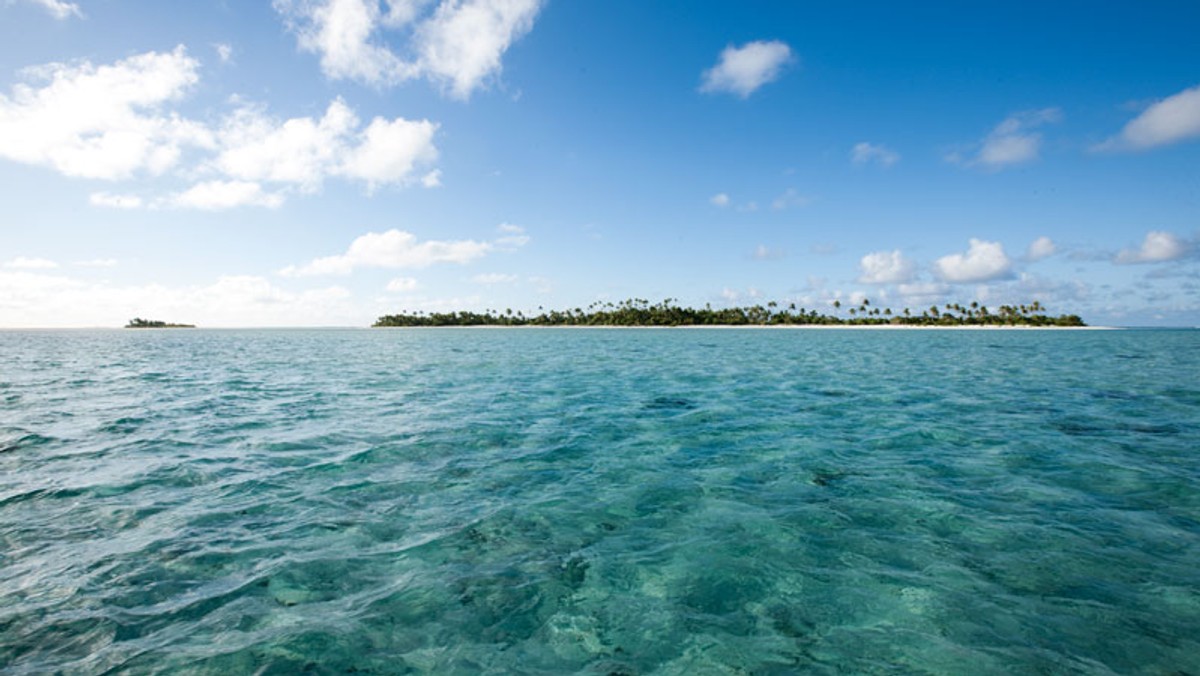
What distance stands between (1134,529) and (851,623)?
6495mm

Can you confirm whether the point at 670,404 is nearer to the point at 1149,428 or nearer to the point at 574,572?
the point at 574,572

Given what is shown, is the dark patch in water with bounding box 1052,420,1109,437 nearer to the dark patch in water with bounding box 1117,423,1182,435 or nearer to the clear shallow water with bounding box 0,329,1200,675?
the clear shallow water with bounding box 0,329,1200,675

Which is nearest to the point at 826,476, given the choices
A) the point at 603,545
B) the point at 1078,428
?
the point at 603,545

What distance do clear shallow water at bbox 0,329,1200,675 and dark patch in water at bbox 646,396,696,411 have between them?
2641mm

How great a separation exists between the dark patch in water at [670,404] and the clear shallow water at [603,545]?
2.64 m

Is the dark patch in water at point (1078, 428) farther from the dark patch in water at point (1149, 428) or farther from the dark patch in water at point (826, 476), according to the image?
the dark patch in water at point (826, 476)

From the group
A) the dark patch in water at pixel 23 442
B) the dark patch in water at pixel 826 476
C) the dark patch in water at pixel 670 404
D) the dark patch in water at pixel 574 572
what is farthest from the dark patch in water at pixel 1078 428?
the dark patch in water at pixel 23 442

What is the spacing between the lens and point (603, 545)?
A: 830cm

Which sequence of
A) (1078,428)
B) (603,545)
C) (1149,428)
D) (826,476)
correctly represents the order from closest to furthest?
(603,545) → (826,476) → (1149,428) → (1078,428)

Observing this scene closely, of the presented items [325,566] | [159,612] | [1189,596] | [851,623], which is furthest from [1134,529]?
[159,612]

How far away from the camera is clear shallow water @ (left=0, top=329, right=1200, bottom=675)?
5672 millimetres

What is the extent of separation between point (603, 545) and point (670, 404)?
1413 centimetres

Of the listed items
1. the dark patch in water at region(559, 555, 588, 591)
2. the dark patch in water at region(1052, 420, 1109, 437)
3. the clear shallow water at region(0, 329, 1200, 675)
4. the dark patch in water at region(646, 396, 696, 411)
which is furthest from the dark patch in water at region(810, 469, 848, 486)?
the dark patch in water at region(1052, 420, 1109, 437)

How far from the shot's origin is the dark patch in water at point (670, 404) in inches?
832
